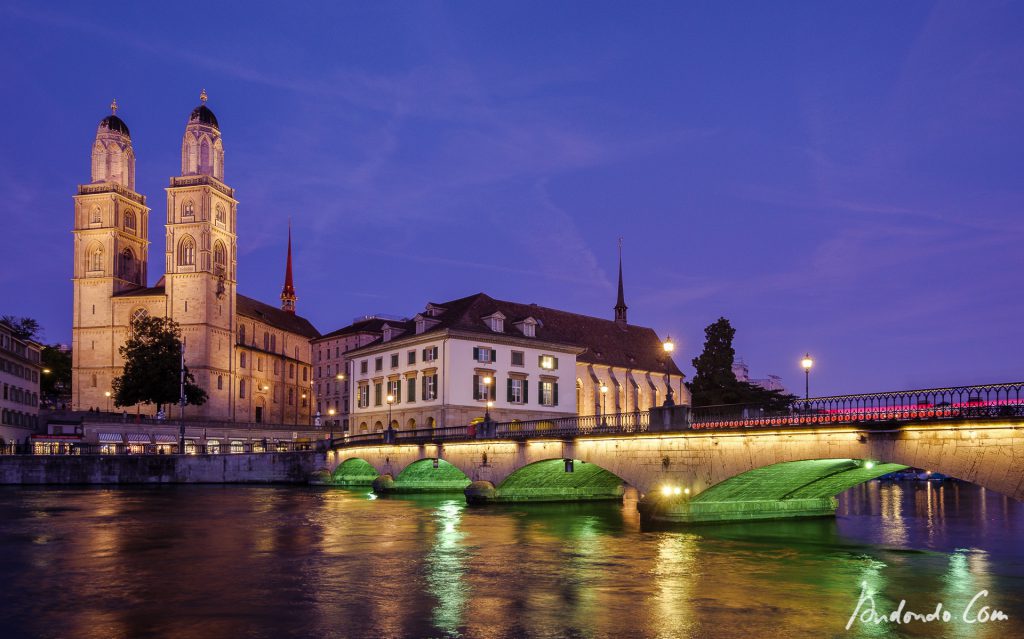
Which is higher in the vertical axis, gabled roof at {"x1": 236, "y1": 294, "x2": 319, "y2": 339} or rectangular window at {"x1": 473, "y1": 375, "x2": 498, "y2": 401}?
gabled roof at {"x1": 236, "y1": 294, "x2": 319, "y2": 339}

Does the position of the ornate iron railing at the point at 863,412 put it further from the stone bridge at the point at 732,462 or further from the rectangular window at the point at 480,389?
the rectangular window at the point at 480,389

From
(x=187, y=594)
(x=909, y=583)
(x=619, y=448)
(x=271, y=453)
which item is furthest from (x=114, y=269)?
(x=909, y=583)

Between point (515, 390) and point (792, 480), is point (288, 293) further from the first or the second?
point (792, 480)

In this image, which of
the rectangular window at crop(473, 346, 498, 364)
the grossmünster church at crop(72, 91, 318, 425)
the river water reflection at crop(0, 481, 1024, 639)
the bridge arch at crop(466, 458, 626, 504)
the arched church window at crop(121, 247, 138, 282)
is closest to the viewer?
the river water reflection at crop(0, 481, 1024, 639)

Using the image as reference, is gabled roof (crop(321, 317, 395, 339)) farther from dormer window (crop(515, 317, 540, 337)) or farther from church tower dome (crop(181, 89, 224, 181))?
dormer window (crop(515, 317, 540, 337))

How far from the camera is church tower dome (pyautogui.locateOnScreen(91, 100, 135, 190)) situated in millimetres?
111688

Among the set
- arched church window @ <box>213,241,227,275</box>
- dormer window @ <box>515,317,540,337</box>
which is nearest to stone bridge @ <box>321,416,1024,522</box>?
dormer window @ <box>515,317,540,337</box>

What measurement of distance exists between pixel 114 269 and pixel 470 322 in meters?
58.3

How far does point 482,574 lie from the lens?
80.0ft

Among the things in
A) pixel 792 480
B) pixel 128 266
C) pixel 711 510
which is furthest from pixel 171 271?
pixel 792 480

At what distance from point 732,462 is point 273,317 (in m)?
108

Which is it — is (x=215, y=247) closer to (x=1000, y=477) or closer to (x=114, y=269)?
(x=114, y=269)

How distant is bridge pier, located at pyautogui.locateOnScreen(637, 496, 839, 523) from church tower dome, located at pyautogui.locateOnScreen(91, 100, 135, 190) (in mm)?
95381

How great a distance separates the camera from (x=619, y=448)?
40.0 metres
